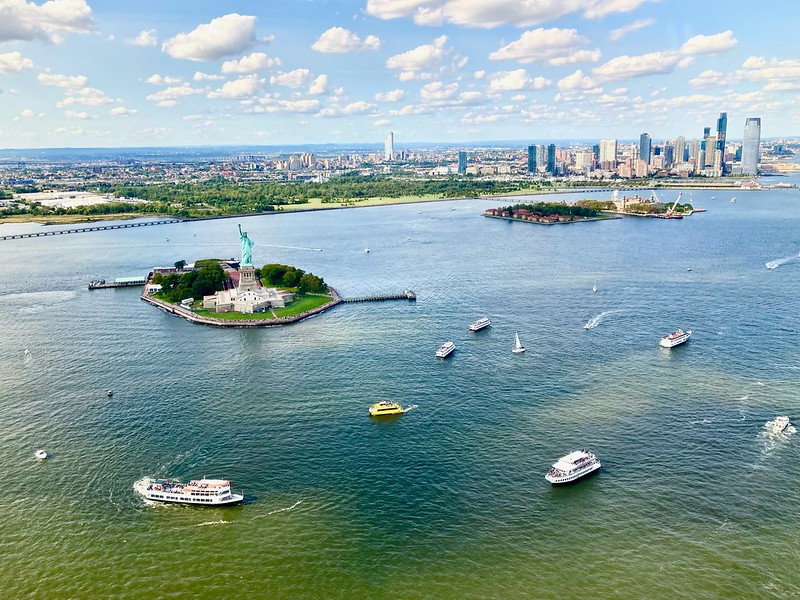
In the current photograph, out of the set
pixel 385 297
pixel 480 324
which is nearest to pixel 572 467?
pixel 480 324

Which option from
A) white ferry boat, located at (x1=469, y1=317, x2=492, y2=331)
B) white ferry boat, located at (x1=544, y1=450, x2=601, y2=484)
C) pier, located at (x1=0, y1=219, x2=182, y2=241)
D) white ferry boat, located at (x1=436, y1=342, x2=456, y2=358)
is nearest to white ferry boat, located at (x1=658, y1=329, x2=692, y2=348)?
white ferry boat, located at (x1=469, y1=317, x2=492, y2=331)

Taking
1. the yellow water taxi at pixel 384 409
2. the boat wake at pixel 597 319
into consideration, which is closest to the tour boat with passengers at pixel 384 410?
the yellow water taxi at pixel 384 409

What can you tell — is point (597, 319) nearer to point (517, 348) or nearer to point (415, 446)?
point (517, 348)

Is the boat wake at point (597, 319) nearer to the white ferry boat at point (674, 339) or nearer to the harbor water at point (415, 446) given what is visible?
the harbor water at point (415, 446)

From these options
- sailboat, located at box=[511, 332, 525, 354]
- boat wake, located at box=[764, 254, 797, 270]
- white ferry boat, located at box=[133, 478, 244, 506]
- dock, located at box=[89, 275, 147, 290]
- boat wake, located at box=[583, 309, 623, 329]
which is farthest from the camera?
boat wake, located at box=[764, 254, 797, 270]

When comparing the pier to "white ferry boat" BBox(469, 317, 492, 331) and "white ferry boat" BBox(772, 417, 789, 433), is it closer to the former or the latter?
"white ferry boat" BBox(469, 317, 492, 331)

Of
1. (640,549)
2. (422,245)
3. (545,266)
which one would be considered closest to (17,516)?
(640,549)

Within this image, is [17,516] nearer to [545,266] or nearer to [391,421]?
[391,421]
